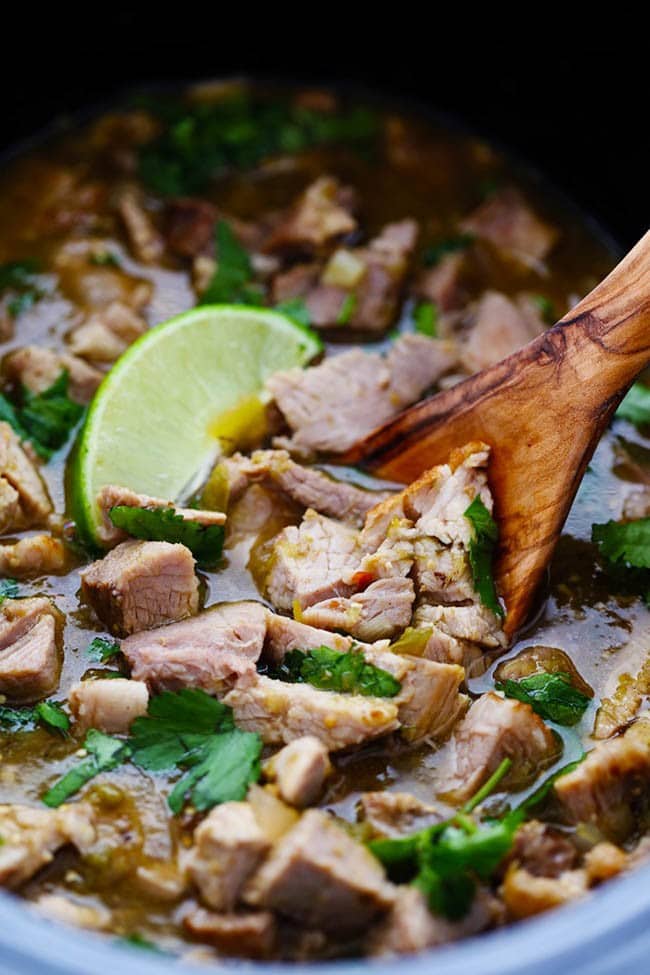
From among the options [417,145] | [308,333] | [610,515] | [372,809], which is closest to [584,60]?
[417,145]

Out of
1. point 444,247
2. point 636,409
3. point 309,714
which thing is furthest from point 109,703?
point 444,247

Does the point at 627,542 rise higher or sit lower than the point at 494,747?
higher

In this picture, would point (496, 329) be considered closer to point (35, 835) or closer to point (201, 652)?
point (201, 652)

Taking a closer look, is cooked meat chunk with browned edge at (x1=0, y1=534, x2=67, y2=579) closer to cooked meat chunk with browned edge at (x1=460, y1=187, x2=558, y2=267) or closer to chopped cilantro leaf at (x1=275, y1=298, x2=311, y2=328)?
chopped cilantro leaf at (x1=275, y1=298, x2=311, y2=328)

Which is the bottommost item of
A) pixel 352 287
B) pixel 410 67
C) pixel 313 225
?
pixel 352 287

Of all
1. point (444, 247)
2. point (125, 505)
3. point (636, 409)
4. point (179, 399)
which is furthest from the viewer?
point (444, 247)

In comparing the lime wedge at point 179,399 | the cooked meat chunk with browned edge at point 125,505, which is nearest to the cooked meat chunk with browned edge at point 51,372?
the lime wedge at point 179,399

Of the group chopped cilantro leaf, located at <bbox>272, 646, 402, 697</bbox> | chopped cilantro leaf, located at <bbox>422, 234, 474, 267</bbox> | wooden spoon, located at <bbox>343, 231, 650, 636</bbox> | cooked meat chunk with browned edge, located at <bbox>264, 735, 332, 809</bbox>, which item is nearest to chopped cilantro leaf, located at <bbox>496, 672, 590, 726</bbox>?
wooden spoon, located at <bbox>343, 231, 650, 636</bbox>
